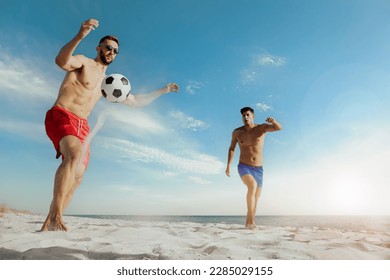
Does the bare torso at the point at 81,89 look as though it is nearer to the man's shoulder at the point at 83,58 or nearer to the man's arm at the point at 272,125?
the man's shoulder at the point at 83,58

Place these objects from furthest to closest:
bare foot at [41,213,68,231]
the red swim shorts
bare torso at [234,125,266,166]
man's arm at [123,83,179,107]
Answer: bare torso at [234,125,266,166] → man's arm at [123,83,179,107] → the red swim shorts → bare foot at [41,213,68,231]

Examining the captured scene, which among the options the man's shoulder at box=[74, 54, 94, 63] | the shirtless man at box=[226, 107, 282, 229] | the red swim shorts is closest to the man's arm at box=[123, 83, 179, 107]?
the man's shoulder at box=[74, 54, 94, 63]

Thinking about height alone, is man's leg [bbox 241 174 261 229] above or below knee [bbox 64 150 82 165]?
below

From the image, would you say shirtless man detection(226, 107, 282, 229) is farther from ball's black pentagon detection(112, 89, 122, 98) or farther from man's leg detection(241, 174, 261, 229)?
ball's black pentagon detection(112, 89, 122, 98)

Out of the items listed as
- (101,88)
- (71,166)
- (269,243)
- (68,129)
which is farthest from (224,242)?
(101,88)

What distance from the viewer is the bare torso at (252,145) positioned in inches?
238

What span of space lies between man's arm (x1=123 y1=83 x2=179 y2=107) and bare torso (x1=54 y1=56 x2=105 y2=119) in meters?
0.67

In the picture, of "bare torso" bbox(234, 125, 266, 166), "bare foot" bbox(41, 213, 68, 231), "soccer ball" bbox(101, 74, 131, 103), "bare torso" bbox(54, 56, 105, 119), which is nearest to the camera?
"bare foot" bbox(41, 213, 68, 231)

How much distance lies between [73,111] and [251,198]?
3.29 m

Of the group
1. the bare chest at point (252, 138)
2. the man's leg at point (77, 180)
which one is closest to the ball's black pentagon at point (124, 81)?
the man's leg at point (77, 180)

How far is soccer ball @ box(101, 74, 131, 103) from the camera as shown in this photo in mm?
4359

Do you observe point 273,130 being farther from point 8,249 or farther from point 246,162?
point 8,249

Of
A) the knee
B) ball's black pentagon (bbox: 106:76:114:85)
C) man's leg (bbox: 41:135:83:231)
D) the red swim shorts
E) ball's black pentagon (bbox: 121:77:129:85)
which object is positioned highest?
ball's black pentagon (bbox: 121:77:129:85)
